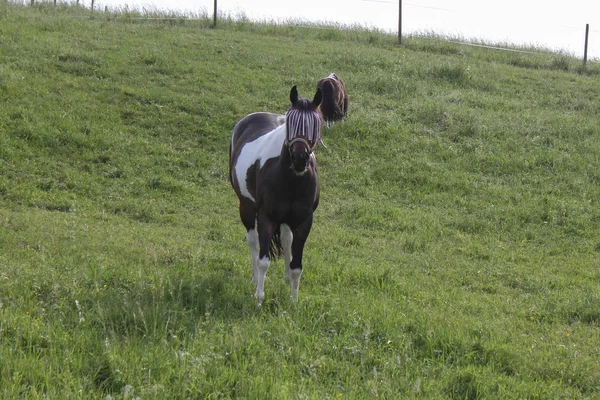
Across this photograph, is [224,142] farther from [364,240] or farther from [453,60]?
[453,60]

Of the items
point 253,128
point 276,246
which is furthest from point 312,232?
point 276,246

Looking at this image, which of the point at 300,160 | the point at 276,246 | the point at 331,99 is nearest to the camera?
the point at 300,160

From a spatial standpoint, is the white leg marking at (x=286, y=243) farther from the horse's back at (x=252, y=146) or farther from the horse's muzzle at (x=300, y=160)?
the horse's muzzle at (x=300, y=160)

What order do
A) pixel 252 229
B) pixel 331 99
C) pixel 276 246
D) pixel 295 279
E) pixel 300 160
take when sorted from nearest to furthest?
pixel 300 160 < pixel 295 279 < pixel 331 99 < pixel 276 246 < pixel 252 229

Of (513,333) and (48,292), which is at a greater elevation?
(48,292)

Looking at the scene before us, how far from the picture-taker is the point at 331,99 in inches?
252

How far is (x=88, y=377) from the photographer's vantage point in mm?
3969

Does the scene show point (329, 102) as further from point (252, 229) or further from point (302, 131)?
point (252, 229)

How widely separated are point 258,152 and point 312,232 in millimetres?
3192

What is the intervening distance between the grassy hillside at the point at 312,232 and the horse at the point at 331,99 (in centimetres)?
178

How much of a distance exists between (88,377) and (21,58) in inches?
523

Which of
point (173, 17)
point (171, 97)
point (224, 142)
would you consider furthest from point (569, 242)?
point (173, 17)

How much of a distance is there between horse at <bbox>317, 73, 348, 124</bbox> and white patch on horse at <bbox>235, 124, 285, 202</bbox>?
1.59 feet

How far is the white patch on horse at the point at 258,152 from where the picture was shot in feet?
20.7
